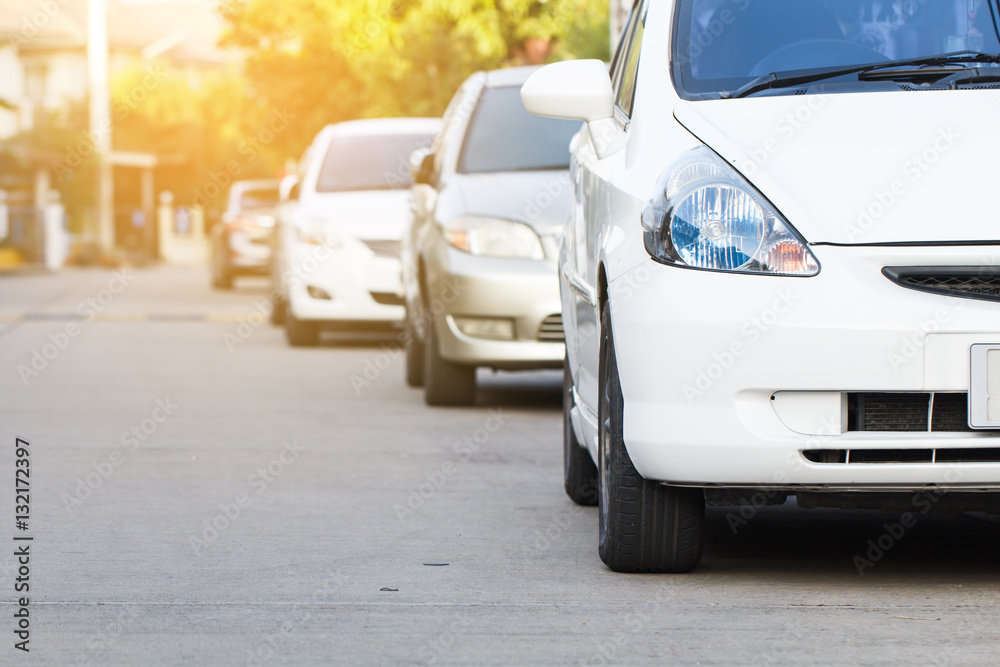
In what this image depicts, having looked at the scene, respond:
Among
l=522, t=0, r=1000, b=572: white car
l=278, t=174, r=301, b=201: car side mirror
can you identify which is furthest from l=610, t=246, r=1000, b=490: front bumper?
l=278, t=174, r=301, b=201: car side mirror

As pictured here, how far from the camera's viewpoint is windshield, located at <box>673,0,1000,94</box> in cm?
466

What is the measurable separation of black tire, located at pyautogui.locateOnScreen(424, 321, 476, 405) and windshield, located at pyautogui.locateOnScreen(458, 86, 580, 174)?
0.97 meters

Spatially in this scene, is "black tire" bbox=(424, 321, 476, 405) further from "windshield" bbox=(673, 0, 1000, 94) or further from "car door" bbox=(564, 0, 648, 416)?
"windshield" bbox=(673, 0, 1000, 94)

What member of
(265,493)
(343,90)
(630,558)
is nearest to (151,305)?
(343,90)

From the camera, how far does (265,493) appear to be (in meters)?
6.23

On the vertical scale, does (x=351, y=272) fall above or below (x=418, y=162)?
below

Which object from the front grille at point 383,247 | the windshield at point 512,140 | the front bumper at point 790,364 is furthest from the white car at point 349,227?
the front bumper at point 790,364

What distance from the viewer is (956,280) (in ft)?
13.3

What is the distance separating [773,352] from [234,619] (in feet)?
4.73

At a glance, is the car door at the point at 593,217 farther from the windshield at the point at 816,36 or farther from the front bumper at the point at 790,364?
the front bumper at the point at 790,364

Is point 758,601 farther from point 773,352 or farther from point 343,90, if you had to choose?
point 343,90

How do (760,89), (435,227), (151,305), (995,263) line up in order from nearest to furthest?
(995,263)
(760,89)
(435,227)
(151,305)

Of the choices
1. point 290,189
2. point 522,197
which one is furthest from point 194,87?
point 522,197

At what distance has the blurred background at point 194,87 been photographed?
20266mm
